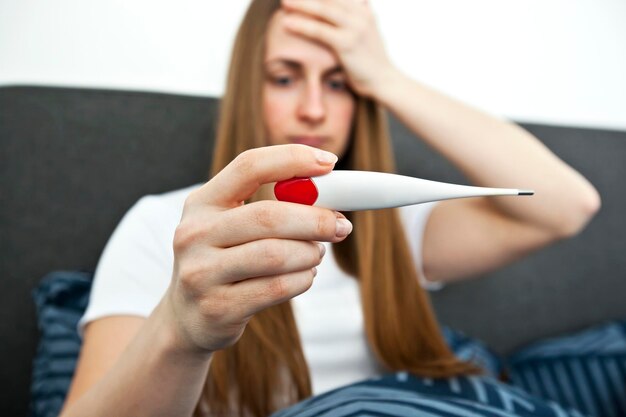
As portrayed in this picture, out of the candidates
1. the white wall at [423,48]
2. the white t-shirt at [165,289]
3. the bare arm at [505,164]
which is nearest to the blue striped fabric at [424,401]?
the white t-shirt at [165,289]

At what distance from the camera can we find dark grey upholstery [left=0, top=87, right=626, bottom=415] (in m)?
0.84

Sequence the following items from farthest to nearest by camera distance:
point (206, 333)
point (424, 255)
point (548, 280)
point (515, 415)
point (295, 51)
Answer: point (548, 280) → point (424, 255) → point (295, 51) → point (515, 415) → point (206, 333)

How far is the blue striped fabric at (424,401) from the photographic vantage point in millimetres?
471

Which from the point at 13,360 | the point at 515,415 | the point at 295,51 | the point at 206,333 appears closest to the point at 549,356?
the point at 515,415

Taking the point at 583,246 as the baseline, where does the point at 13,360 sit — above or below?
below

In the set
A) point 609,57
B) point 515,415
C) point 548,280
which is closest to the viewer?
point 515,415

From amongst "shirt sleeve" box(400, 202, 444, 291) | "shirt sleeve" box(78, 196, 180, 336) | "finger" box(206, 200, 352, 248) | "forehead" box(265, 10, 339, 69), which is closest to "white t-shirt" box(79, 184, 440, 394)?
"shirt sleeve" box(78, 196, 180, 336)

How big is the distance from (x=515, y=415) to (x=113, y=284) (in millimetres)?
476

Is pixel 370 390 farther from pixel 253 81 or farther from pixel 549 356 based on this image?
pixel 549 356

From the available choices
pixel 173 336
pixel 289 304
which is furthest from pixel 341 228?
A: pixel 289 304

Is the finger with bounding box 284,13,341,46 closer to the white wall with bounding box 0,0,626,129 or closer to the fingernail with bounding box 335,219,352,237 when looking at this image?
the white wall with bounding box 0,0,626,129

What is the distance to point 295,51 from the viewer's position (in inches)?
29.4

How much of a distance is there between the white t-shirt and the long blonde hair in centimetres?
3

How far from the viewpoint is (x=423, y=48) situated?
3.82 feet
